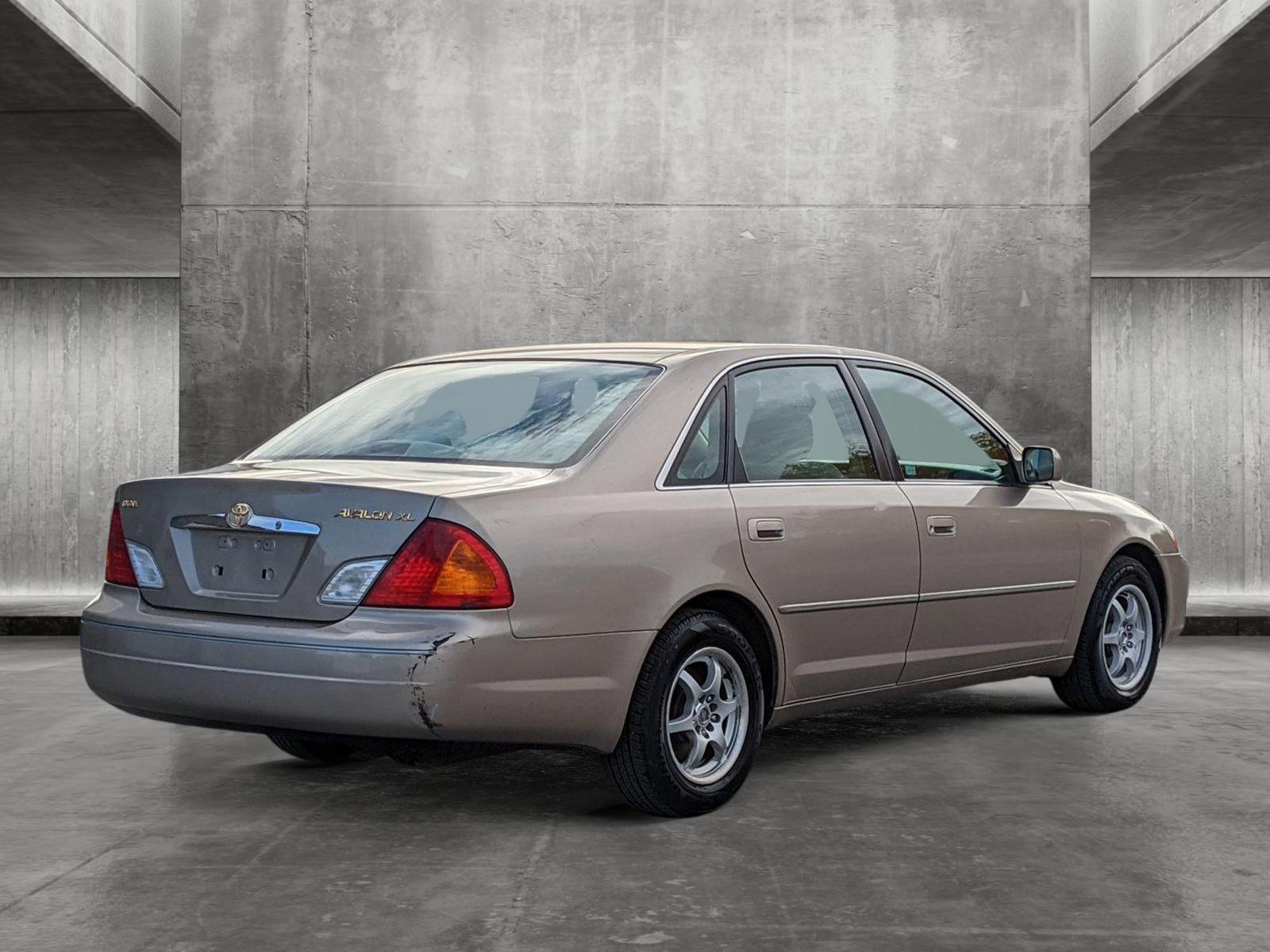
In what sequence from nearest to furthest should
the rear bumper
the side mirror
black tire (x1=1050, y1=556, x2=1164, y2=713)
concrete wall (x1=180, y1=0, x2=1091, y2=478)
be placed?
1. the rear bumper
2. the side mirror
3. black tire (x1=1050, y1=556, x2=1164, y2=713)
4. concrete wall (x1=180, y1=0, x2=1091, y2=478)

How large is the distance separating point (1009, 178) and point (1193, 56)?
140 cm

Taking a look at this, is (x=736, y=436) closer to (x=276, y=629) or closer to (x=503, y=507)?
(x=503, y=507)

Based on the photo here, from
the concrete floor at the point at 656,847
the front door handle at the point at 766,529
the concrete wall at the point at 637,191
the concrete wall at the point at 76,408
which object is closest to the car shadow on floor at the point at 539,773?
the concrete floor at the point at 656,847

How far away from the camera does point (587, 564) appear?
4594 mm

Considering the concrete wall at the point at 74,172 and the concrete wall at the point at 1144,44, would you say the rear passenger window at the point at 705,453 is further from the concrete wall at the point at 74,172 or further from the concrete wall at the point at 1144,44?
the concrete wall at the point at 74,172

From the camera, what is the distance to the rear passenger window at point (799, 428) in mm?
5430

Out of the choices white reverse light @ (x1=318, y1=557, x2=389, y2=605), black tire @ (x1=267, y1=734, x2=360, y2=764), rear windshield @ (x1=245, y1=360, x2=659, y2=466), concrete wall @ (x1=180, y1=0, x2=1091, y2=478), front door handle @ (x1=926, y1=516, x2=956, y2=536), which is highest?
concrete wall @ (x1=180, y1=0, x2=1091, y2=478)

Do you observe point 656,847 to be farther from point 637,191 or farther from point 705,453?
point 637,191

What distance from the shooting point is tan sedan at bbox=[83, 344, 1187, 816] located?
173 inches

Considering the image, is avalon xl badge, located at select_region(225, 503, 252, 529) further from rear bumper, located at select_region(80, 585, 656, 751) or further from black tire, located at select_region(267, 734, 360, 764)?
black tire, located at select_region(267, 734, 360, 764)

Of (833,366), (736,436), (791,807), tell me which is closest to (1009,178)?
(833,366)

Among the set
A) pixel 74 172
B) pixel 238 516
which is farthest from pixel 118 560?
pixel 74 172

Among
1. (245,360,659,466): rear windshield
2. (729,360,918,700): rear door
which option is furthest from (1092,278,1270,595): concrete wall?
(245,360,659,466): rear windshield

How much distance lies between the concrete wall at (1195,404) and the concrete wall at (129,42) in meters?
10.1
